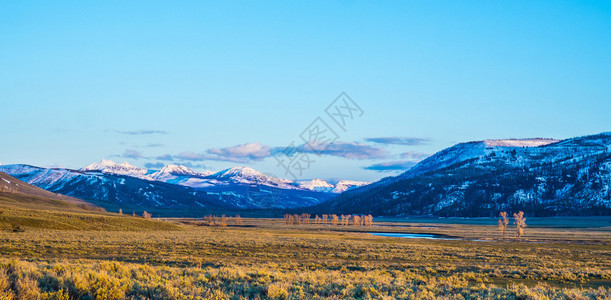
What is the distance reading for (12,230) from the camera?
232 feet

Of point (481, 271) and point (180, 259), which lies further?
point (180, 259)

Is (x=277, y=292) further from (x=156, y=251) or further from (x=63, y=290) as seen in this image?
(x=156, y=251)

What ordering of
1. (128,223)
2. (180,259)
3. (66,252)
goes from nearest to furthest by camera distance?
(180,259) → (66,252) → (128,223)

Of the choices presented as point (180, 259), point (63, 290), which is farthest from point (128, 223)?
point (63, 290)

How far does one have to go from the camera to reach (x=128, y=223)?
101 metres

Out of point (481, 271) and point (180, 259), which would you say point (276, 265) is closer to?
point (180, 259)

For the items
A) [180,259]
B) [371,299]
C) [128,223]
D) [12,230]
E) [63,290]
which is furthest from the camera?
[128,223]

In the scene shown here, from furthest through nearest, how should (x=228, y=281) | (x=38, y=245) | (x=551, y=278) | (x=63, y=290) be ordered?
1. (x=38, y=245)
2. (x=551, y=278)
3. (x=228, y=281)
4. (x=63, y=290)

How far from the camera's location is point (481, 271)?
32.8 m

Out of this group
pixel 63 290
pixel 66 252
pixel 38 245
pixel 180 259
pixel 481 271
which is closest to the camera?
pixel 63 290

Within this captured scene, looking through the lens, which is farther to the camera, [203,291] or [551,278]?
[551,278]

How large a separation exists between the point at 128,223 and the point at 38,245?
54.2m

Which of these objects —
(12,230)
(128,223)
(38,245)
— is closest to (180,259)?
(38,245)

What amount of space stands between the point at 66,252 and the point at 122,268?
2542cm
